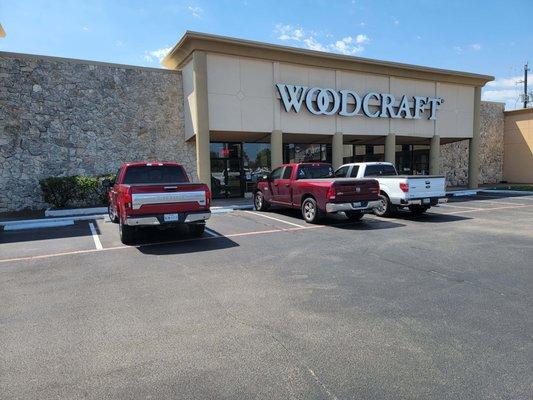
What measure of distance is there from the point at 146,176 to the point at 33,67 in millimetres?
9157

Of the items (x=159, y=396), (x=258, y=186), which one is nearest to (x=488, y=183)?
(x=258, y=186)

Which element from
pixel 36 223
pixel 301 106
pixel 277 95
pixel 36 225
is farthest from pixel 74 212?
pixel 301 106

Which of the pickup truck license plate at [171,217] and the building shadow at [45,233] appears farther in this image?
the building shadow at [45,233]

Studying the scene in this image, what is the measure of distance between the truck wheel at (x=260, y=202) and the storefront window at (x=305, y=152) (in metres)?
8.02

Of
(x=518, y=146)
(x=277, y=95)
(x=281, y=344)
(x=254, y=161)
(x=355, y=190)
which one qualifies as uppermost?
(x=277, y=95)

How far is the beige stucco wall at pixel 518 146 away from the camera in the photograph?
27359 mm

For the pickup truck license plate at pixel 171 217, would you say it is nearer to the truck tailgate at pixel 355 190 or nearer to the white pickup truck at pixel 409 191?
the truck tailgate at pixel 355 190

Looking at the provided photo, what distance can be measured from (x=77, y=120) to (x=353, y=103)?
13111 millimetres

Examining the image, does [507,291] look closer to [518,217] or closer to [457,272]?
[457,272]

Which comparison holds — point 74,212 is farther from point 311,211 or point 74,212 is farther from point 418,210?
point 418,210

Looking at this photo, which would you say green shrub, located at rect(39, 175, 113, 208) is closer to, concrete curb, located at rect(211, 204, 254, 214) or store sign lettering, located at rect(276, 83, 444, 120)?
concrete curb, located at rect(211, 204, 254, 214)

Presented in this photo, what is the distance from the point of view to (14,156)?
15.4 m

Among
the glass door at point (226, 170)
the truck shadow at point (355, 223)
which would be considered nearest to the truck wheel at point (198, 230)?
the truck shadow at point (355, 223)

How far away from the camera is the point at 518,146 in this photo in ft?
91.3
